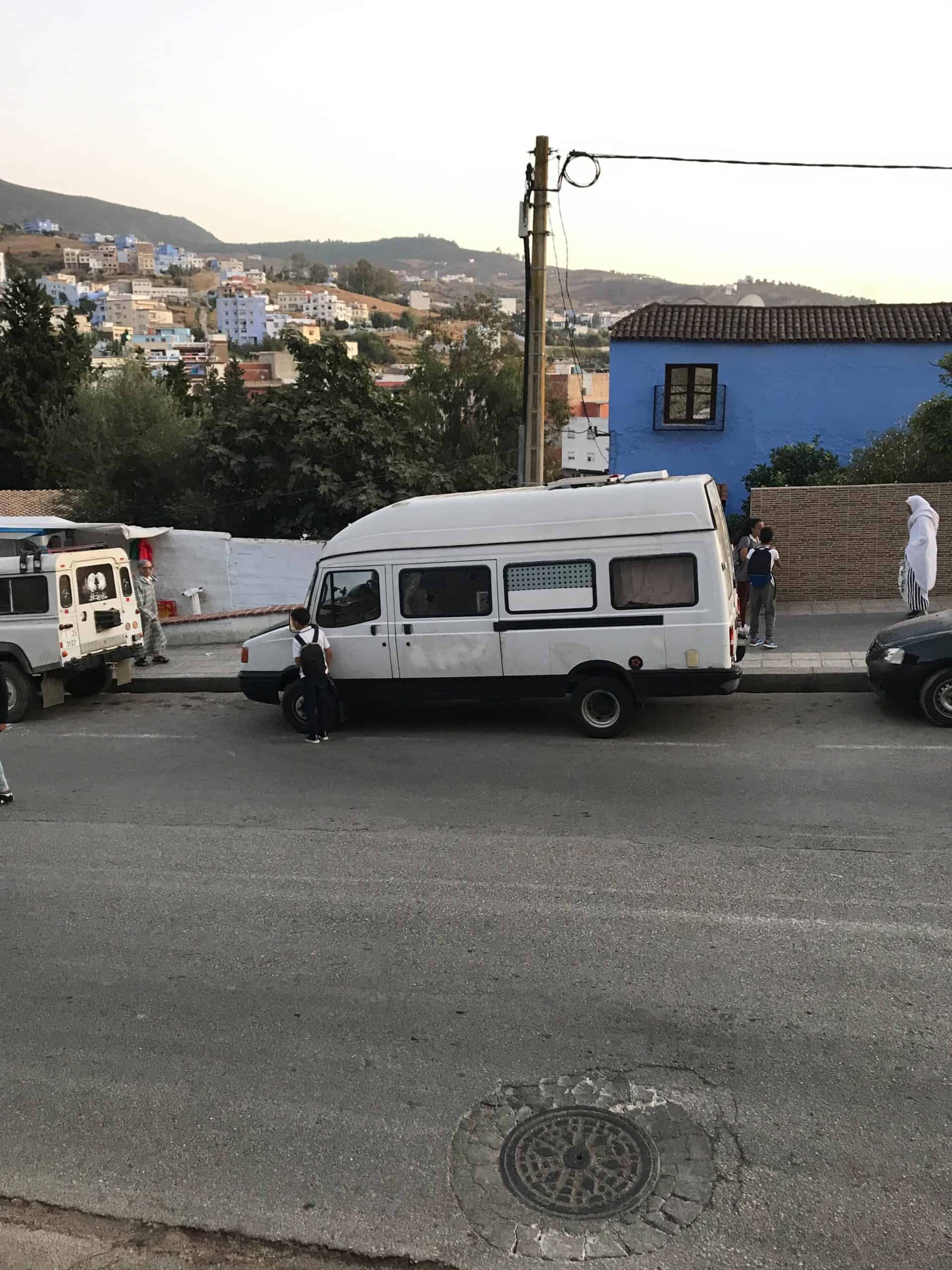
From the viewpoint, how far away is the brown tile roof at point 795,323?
75.9 ft

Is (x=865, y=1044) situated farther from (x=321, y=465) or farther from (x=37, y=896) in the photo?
(x=321, y=465)

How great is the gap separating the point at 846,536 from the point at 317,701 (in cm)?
1002

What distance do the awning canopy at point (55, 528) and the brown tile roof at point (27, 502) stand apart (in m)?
8.99

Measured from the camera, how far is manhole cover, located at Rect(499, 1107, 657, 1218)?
4.11 meters

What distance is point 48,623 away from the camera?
13.4 meters

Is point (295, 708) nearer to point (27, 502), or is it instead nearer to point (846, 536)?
point (846, 536)

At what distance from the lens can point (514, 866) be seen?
292 inches

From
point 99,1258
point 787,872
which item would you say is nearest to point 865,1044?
point 787,872

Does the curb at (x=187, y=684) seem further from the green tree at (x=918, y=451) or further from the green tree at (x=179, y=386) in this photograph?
the green tree at (x=179, y=386)

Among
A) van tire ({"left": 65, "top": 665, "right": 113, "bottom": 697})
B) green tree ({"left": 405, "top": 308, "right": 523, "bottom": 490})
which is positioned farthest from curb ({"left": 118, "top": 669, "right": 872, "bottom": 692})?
green tree ({"left": 405, "top": 308, "right": 523, "bottom": 490})

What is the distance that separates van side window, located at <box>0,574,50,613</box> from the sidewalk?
207 cm

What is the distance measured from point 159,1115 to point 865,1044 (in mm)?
3282

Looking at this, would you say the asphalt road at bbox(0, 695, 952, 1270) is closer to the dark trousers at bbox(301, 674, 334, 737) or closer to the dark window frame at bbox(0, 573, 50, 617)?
the dark trousers at bbox(301, 674, 334, 737)

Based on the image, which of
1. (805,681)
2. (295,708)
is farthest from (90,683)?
(805,681)
